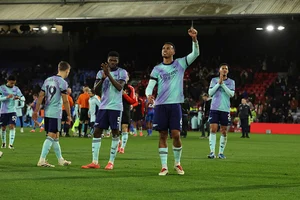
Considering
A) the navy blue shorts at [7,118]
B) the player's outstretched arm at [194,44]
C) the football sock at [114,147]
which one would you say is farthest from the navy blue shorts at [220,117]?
the navy blue shorts at [7,118]

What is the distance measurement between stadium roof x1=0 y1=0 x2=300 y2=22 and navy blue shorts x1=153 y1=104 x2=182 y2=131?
92.1 ft

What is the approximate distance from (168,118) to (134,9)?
105 feet

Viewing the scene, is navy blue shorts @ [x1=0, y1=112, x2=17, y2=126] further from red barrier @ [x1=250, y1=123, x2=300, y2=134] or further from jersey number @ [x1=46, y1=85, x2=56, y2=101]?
red barrier @ [x1=250, y1=123, x2=300, y2=134]

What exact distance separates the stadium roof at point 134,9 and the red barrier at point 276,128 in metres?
7.18

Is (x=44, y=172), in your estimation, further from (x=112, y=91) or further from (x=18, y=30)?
(x=18, y=30)

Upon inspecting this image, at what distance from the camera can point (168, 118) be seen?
13266 mm

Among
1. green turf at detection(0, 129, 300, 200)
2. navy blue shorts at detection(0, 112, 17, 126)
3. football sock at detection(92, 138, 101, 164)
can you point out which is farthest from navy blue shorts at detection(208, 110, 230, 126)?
navy blue shorts at detection(0, 112, 17, 126)

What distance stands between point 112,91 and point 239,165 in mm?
3463

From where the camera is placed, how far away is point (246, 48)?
52.6 meters

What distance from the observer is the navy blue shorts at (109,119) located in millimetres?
14586

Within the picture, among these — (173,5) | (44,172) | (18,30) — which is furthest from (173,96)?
(18,30)

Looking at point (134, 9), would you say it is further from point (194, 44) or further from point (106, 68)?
point (194, 44)

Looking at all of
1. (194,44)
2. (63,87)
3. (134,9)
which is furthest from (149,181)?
(134,9)

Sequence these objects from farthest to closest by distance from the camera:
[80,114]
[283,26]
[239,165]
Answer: [283,26] → [80,114] → [239,165]
